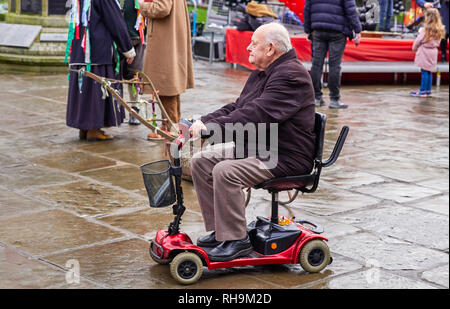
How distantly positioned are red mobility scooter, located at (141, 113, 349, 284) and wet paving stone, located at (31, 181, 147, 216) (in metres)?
1.25

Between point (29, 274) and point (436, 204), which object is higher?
point (436, 204)

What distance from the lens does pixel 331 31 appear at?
10.0 meters

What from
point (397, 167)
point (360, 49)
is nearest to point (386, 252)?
point (397, 167)

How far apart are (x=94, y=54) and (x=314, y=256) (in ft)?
12.9

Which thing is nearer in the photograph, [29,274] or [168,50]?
[29,274]

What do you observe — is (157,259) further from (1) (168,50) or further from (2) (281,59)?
(1) (168,50)

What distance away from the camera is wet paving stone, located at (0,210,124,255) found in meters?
4.61

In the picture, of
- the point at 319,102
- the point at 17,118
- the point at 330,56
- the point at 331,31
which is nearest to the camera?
the point at 17,118

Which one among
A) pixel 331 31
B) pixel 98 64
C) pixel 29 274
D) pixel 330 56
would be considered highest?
pixel 331 31

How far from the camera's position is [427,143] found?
26.4ft

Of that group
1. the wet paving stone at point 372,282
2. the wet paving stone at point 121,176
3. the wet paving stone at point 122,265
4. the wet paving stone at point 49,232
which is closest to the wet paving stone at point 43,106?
the wet paving stone at point 121,176

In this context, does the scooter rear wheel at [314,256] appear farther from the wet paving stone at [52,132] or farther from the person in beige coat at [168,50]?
the wet paving stone at [52,132]

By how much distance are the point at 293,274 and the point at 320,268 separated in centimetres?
16
